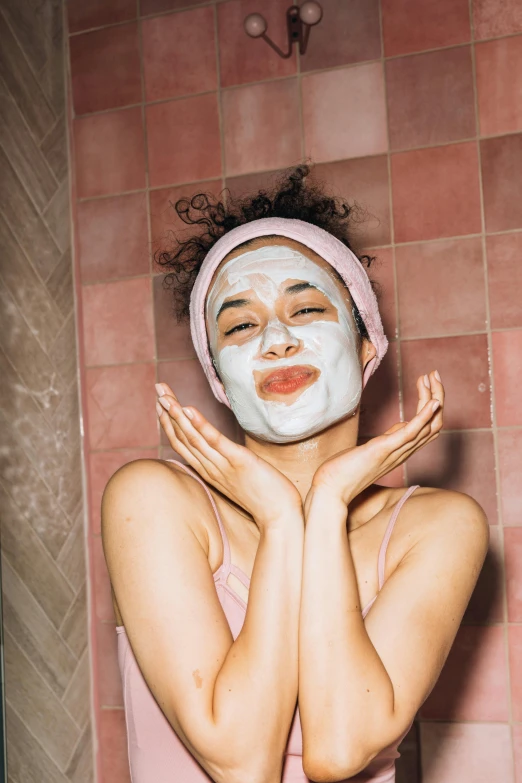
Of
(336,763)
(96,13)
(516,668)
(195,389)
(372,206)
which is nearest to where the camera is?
(336,763)

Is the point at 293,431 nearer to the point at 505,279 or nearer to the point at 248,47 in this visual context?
the point at 505,279

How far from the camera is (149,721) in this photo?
106cm

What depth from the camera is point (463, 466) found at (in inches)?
70.4

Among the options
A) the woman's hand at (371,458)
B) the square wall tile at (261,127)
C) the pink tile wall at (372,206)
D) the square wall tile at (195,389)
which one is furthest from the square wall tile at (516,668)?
the square wall tile at (261,127)

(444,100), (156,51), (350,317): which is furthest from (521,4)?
(350,317)

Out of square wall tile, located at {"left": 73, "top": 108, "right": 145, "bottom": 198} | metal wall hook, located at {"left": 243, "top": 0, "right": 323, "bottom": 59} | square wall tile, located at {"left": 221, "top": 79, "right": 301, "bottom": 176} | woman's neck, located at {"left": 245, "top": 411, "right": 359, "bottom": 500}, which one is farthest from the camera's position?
square wall tile, located at {"left": 73, "top": 108, "right": 145, "bottom": 198}

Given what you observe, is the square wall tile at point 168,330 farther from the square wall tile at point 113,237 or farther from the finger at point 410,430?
the finger at point 410,430

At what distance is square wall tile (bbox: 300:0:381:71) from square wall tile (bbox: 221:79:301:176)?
0.09m

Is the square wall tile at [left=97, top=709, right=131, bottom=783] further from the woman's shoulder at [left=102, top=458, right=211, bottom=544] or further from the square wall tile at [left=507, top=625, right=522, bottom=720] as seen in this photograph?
the woman's shoulder at [left=102, top=458, right=211, bottom=544]

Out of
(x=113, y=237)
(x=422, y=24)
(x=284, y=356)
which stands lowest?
(x=284, y=356)

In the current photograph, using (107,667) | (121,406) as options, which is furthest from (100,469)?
(107,667)

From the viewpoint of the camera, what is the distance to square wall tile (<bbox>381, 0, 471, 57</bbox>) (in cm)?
181

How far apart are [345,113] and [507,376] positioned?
2.37ft

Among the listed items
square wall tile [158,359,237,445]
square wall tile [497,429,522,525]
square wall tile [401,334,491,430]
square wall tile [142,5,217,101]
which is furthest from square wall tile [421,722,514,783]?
square wall tile [142,5,217,101]
